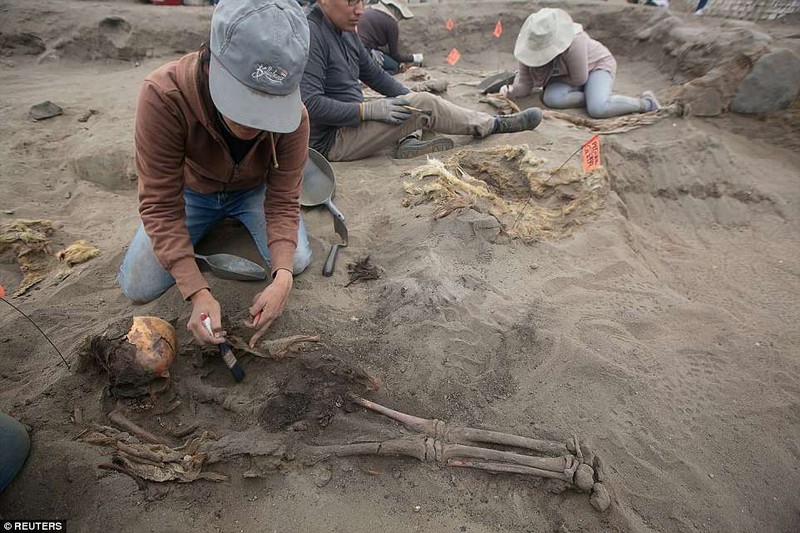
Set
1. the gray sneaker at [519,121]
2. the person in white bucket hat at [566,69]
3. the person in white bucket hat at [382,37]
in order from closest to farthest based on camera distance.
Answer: the gray sneaker at [519,121] < the person in white bucket hat at [566,69] < the person in white bucket hat at [382,37]

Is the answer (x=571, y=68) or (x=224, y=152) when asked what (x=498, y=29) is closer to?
(x=571, y=68)

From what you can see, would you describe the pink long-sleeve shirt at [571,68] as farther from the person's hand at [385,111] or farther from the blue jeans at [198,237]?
the blue jeans at [198,237]

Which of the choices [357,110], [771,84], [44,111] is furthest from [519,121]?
[44,111]

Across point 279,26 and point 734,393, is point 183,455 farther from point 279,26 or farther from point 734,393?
point 734,393

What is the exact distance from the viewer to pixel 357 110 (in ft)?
10.4

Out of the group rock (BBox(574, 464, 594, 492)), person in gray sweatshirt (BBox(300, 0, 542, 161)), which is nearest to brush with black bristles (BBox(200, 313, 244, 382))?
rock (BBox(574, 464, 594, 492))

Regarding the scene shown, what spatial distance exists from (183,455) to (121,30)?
5987 millimetres

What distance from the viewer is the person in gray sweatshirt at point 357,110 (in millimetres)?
2936

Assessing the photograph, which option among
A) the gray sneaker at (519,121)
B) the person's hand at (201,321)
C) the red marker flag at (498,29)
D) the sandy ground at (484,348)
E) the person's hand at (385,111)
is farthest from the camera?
the red marker flag at (498,29)

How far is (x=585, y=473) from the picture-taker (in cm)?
146

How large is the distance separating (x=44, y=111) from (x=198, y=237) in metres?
2.85

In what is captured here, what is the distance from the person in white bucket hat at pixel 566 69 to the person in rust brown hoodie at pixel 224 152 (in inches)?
113

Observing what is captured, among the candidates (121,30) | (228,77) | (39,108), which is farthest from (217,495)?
(121,30)

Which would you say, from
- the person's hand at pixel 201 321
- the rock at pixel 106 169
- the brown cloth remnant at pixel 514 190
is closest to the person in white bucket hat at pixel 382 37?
the brown cloth remnant at pixel 514 190
